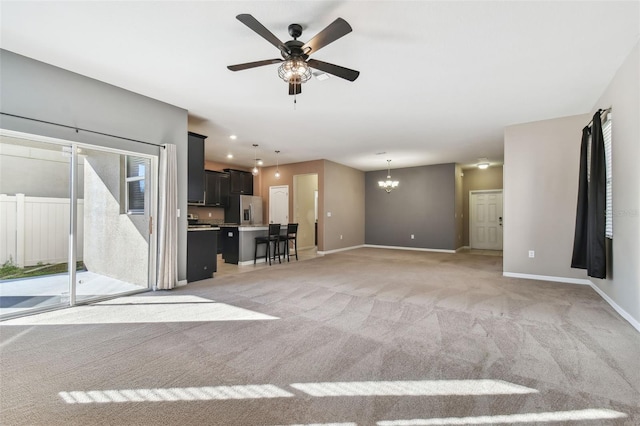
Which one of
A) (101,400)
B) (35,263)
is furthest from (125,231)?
(101,400)

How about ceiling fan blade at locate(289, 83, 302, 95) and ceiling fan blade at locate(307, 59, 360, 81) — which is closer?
ceiling fan blade at locate(307, 59, 360, 81)

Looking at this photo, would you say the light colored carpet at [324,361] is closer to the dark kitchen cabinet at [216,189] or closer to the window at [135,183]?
the window at [135,183]

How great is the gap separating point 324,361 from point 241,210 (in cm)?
728

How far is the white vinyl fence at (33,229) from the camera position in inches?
169

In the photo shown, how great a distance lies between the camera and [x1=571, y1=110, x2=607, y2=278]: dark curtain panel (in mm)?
3588

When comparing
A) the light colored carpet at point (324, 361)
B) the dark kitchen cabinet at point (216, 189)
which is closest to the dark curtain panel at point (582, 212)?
the light colored carpet at point (324, 361)

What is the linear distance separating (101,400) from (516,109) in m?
6.09

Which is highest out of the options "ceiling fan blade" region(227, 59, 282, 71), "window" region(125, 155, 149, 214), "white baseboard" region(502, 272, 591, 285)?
"ceiling fan blade" region(227, 59, 282, 71)

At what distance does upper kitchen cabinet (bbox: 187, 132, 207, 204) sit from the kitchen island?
5.52ft

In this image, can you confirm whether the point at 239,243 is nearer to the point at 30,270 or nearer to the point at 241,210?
the point at 241,210

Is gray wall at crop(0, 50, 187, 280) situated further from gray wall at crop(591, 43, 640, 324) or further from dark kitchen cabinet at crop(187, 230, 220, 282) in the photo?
gray wall at crop(591, 43, 640, 324)

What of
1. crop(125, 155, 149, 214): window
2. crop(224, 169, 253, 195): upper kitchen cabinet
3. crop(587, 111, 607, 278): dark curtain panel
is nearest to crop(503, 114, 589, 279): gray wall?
crop(587, 111, 607, 278): dark curtain panel

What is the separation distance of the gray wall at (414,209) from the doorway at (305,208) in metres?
2.13

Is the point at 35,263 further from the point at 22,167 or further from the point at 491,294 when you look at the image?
the point at 491,294
